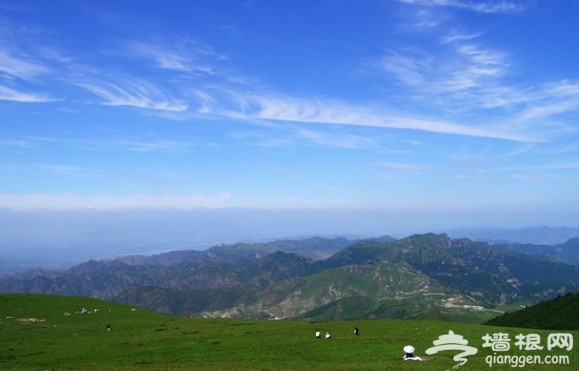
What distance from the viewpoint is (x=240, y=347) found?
59.3 m

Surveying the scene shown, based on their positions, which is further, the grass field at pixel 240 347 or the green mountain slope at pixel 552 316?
A: the green mountain slope at pixel 552 316

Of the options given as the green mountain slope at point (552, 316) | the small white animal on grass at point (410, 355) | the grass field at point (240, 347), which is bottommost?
the green mountain slope at point (552, 316)

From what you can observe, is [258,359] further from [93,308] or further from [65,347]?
→ [93,308]

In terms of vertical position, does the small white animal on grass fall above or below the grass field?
above

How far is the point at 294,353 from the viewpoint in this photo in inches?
2082

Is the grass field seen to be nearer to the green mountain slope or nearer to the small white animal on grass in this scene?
the small white animal on grass

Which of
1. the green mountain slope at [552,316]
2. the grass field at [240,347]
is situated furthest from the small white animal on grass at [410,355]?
the green mountain slope at [552,316]

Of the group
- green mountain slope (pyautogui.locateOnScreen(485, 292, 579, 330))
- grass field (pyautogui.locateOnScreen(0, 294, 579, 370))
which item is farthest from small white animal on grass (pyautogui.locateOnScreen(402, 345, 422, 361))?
green mountain slope (pyautogui.locateOnScreen(485, 292, 579, 330))

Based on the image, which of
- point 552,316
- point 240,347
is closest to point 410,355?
point 240,347

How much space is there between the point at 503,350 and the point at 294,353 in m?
23.5

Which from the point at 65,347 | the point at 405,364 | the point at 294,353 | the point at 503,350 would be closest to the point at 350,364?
the point at 405,364

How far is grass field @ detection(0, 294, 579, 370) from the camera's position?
45469 mm

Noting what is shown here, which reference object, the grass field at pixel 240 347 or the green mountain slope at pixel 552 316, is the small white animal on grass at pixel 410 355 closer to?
the grass field at pixel 240 347

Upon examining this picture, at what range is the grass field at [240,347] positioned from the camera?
149 feet
